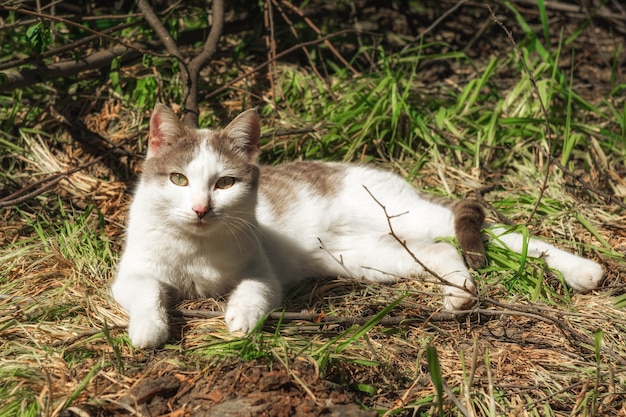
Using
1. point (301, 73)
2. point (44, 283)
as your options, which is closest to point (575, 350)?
point (44, 283)

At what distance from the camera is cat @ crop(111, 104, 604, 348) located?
294 centimetres

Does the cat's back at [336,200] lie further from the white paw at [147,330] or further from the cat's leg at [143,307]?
the white paw at [147,330]

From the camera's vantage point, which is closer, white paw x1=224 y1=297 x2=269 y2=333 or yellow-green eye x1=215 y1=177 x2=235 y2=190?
white paw x1=224 y1=297 x2=269 y2=333

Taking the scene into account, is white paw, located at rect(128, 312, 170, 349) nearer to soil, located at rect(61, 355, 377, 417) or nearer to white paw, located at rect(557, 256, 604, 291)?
soil, located at rect(61, 355, 377, 417)

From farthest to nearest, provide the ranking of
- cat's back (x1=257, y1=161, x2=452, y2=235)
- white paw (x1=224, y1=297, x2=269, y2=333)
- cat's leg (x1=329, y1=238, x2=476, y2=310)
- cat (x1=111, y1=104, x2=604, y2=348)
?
1. cat's back (x1=257, y1=161, x2=452, y2=235)
2. cat's leg (x1=329, y1=238, x2=476, y2=310)
3. cat (x1=111, y1=104, x2=604, y2=348)
4. white paw (x1=224, y1=297, x2=269, y2=333)

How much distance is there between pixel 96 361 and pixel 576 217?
9.47 feet

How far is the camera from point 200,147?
3.09 metres

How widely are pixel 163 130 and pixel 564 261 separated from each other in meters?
2.24

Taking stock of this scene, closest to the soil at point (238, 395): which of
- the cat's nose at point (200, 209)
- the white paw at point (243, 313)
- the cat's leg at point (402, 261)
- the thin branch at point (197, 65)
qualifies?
the white paw at point (243, 313)

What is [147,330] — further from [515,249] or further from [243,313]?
[515,249]

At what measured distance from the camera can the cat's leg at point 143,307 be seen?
2678 millimetres

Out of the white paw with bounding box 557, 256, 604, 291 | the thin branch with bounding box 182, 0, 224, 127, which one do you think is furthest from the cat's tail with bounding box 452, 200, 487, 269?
the thin branch with bounding box 182, 0, 224, 127

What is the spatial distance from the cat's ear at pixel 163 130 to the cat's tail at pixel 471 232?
1.64m

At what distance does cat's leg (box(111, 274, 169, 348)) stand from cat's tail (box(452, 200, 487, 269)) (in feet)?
5.46
